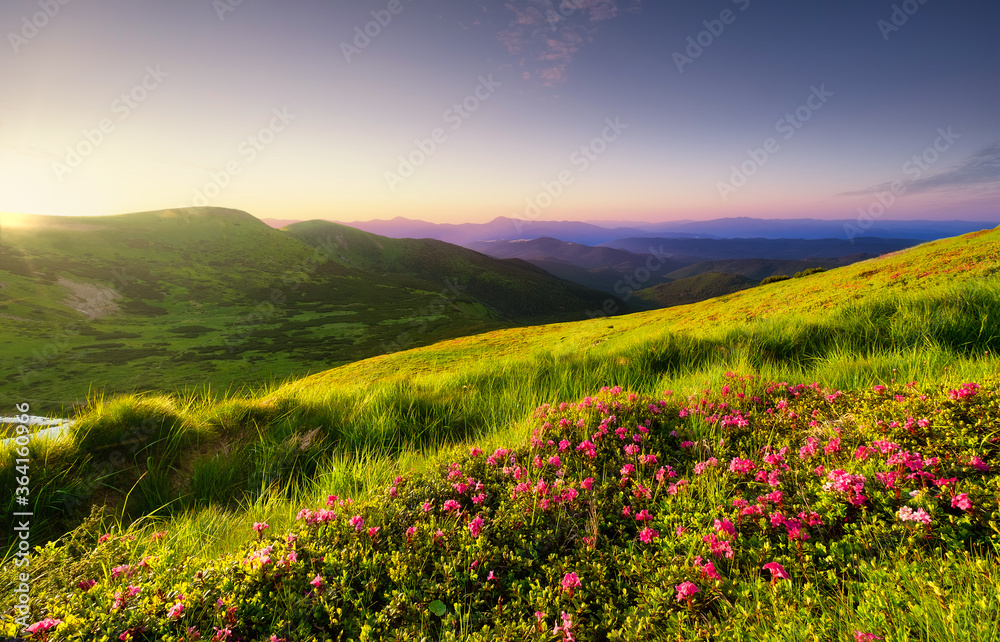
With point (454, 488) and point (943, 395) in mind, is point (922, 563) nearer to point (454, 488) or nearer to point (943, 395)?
point (943, 395)

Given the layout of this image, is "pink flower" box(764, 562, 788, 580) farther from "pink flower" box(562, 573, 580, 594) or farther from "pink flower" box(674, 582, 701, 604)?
"pink flower" box(562, 573, 580, 594)

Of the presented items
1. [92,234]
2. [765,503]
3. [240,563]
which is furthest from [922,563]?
[92,234]

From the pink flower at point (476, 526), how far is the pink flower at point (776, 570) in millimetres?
1965

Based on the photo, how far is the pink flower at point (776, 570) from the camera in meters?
2.33

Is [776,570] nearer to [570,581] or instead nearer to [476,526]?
[570,581]

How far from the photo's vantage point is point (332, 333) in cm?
12738

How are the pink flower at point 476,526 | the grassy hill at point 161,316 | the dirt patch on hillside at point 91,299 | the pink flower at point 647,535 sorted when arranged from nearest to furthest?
the pink flower at point 647,535
the pink flower at point 476,526
the grassy hill at point 161,316
the dirt patch on hillside at point 91,299

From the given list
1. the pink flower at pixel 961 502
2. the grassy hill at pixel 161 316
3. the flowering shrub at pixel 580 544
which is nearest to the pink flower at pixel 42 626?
the flowering shrub at pixel 580 544

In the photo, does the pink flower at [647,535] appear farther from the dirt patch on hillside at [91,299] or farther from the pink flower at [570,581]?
the dirt patch on hillside at [91,299]

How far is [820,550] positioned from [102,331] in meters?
164

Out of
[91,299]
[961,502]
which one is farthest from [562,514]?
[91,299]

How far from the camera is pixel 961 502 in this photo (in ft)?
7.88

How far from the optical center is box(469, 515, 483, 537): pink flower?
302cm

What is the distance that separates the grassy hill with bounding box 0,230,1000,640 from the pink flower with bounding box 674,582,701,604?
24 millimetres
